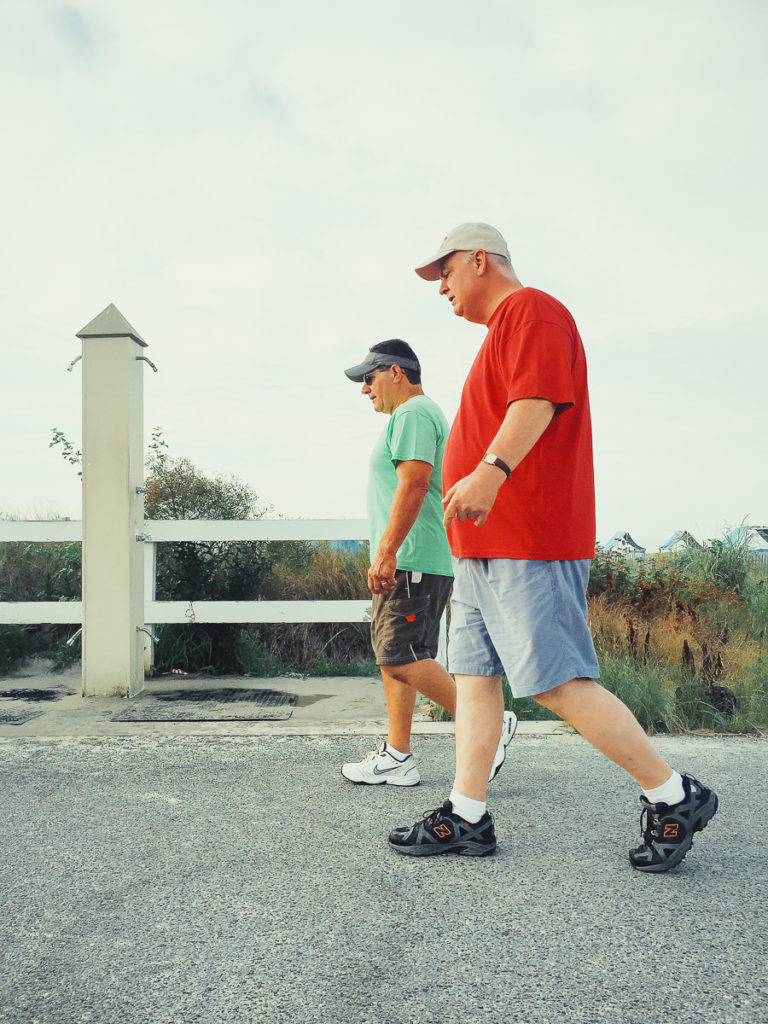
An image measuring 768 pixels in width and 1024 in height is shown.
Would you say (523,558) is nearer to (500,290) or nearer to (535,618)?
(535,618)

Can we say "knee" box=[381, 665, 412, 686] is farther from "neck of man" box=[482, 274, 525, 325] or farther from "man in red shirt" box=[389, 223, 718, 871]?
"neck of man" box=[482, 274, 525, 325]

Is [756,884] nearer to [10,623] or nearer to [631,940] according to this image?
[631,940]

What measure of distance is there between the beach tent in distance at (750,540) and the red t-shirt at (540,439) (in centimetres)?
930

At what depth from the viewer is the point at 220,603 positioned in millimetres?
6965

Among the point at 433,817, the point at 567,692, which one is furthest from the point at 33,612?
the point at 567,692

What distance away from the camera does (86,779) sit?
3.91 meters

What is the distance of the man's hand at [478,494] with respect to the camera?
2.62 m

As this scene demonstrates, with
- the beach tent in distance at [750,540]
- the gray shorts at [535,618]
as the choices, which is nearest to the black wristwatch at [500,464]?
the gray shorts at [535,618]

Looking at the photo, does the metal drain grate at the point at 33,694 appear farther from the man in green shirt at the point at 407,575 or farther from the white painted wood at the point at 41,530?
the man in green shirt at the point at 407,575

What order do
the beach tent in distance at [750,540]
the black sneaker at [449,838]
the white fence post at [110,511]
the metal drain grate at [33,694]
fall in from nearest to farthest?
the black sneaker at [449,838] → the white fence post at [110,511] → the metal drain grate at [33,694] → the beach tent in distance at [750,540]

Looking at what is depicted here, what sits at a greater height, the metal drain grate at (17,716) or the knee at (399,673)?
the knee at (399,673)

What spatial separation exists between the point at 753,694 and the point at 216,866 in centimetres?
361

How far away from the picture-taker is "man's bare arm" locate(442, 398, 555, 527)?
8.60 feet

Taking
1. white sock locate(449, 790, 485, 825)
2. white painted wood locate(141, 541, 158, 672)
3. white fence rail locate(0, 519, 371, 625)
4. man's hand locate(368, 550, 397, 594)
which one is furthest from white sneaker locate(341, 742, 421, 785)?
white painted wood locate(141, 541, 158, 672)
